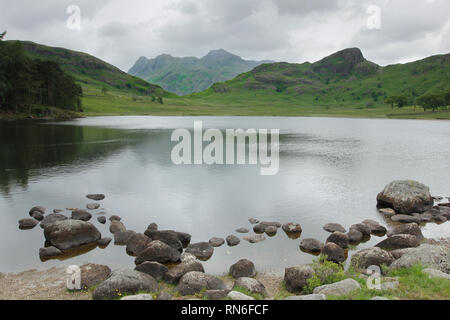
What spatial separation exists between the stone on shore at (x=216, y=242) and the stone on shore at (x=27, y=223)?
15.1 meters

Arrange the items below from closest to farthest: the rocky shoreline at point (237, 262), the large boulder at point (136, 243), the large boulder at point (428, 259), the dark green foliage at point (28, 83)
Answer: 1. the rocky shoreline at point (237, 262)
2. the large boulder at point (428, 259)
3. the large boulder at point (136, 243)
4. the dark green foliage at point (28, 83)

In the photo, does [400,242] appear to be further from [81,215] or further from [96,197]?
[96,197]

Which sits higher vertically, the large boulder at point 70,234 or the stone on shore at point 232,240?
the large boulder at point 70,234

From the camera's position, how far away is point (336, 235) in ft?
76.8

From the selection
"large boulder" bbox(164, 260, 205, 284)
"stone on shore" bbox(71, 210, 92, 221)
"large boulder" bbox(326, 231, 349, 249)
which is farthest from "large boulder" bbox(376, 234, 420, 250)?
"stone on shore" bbox(71, 210, 92, 221)

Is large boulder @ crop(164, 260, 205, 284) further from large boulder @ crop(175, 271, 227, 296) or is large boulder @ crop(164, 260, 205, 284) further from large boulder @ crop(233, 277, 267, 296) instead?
large boulder @ crop(233, 277, 267, 296)

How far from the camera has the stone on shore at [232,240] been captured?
76.9ft

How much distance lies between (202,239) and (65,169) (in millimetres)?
33769

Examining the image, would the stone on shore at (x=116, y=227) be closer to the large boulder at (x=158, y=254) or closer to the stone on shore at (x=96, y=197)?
the large boulder at (x=158, y=254)

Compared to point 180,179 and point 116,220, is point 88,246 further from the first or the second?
point 180,179

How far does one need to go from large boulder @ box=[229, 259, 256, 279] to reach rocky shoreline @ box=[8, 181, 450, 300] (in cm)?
6

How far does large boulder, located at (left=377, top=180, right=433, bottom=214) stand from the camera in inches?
1216

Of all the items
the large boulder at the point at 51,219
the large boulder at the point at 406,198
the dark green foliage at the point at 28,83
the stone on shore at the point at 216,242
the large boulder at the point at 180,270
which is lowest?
the stone on shore at the point at 216,242

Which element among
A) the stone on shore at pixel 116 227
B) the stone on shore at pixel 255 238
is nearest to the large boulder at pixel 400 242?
the stone on shore at pixel 255 238
